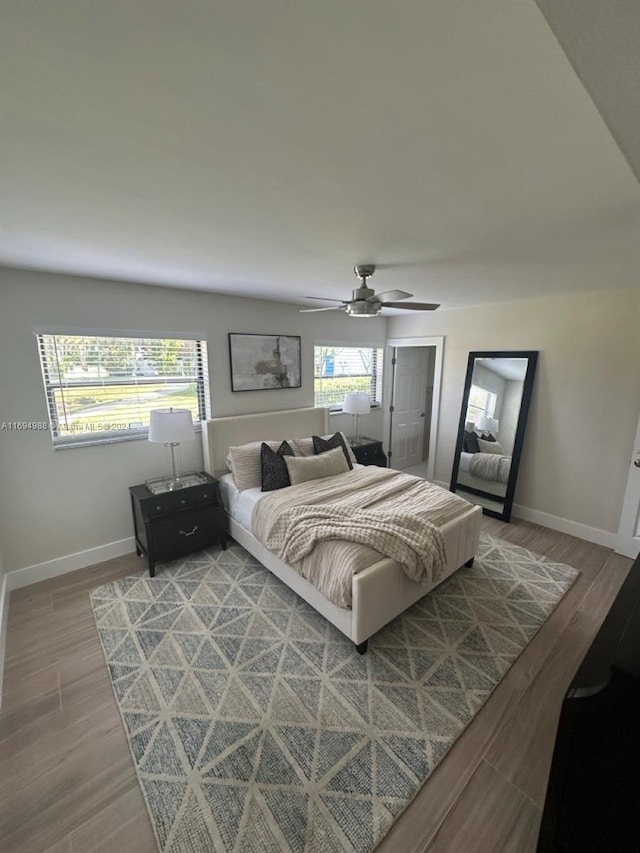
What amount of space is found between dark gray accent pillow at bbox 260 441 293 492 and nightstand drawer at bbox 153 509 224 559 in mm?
537

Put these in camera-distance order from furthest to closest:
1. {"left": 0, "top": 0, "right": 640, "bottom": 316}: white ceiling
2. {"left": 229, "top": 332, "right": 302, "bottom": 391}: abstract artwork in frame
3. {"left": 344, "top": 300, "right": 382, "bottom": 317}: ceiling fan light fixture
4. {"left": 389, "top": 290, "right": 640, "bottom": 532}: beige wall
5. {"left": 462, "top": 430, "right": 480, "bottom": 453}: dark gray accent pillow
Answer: {"left": 462, "top": 430, "right": 480, "bottom": 453}: dark gray accent pillow, {"left": 229, "top": 332, "right": 302, "bottom": 391}: abstract artwork in frame, {"left": 389, "top": 290, "right": 640, "bottom": 532}: beige wall, {"left": 344, "top": 300, "right": 382, "bottom": 317}: ceiling fan light fixture, {"left": 0, "top": 0, "right": 640, "bottom": 316}: white ceiling

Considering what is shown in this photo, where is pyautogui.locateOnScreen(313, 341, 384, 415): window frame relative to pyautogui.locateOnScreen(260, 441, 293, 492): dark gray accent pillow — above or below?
above

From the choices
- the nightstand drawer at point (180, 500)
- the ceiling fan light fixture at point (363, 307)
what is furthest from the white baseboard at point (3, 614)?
the ceiling fan light fixture at point (363, 307)

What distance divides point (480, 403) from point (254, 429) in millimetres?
2666

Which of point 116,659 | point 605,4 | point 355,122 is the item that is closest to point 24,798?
point 116,659

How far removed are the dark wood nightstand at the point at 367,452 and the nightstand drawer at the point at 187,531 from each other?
6.20 ft

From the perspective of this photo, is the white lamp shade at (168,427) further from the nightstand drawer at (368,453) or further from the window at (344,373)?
the nightstand drawer at (368,453)

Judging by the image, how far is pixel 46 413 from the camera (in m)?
2.63

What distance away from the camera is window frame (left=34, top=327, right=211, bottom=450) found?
263 centimetres

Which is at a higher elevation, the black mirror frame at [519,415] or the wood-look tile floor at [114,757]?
the black mirror frame at [519,415]

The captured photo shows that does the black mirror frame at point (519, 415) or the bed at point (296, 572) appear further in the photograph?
the black mirror frame at point (519, 415)

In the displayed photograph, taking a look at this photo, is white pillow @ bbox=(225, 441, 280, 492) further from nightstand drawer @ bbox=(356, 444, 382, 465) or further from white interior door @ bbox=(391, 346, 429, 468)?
white interior door @ bbox=(391, 346, 429, 468)

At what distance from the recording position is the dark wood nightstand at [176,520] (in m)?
2.77

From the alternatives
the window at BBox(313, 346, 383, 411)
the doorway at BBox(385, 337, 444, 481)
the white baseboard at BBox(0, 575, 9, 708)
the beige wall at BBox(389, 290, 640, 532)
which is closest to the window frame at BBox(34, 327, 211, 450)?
the white baseboard at BBox(0, 575, 9, 708)
